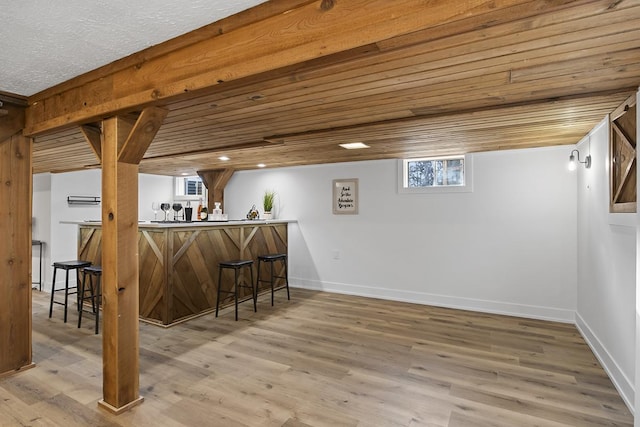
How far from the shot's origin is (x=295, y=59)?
55.7 inches

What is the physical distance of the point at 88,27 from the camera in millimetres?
1638

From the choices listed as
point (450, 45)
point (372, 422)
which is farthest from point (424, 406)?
point (450, 45)

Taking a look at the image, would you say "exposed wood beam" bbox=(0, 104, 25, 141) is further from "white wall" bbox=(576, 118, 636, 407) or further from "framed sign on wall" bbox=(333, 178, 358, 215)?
"white wall" bbox=(576, 118, 636, 407)

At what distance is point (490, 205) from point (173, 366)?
4104 mm

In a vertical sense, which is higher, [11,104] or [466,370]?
[11,104]

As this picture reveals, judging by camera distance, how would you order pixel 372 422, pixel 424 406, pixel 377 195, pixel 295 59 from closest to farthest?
pixel 295 59, pixel 372 422, pixel 424 406, pixel 377 195

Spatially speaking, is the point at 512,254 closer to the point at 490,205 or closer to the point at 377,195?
the point at 490,205

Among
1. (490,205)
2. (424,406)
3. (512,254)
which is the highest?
(490,205)

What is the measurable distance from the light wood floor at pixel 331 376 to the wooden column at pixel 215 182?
9.76ft

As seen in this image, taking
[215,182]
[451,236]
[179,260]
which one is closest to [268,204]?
[215,182]

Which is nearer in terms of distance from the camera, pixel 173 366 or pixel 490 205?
pixel 173 366

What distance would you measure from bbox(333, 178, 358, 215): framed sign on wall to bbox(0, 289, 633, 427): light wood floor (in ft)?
6.46

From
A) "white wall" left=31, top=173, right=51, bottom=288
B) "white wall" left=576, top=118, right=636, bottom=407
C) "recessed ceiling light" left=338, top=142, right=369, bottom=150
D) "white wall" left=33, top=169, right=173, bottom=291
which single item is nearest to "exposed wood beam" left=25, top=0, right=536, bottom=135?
"white wall" left=576, top=118, right=636, bottom=407

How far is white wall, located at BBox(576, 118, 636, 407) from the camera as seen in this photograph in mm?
2395
